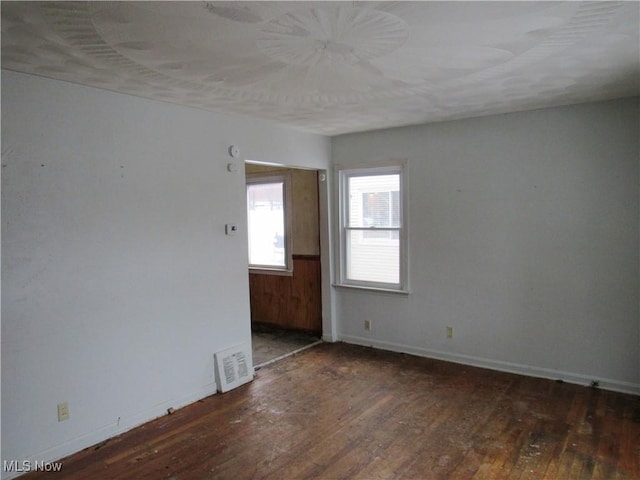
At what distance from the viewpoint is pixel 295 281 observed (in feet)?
19.0

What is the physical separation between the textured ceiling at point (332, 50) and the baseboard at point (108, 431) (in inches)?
92.1

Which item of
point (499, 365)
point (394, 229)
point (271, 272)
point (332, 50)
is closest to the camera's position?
point (332, 50)

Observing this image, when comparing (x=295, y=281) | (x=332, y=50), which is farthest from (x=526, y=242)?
(x=295, y=281)

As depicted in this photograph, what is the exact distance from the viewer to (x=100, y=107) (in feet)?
10.00

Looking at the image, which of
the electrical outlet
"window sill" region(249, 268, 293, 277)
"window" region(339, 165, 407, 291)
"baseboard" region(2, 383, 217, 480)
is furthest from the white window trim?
the electrical outlet

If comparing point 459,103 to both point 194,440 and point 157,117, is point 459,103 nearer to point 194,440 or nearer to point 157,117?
point 157,117

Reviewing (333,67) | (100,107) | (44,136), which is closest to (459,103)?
(333,67)

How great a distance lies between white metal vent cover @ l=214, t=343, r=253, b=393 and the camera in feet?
12.8

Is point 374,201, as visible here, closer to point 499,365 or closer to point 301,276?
point 301,276

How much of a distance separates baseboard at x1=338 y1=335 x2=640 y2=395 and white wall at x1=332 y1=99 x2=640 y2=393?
0.01 meters

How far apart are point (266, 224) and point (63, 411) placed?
3.62 metres

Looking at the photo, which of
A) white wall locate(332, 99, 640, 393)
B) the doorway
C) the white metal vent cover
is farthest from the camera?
the doorway

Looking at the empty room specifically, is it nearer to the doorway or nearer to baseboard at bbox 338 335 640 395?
baseboard at bbox 338 335 640 395

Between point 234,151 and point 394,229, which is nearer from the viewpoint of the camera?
point 234,151
